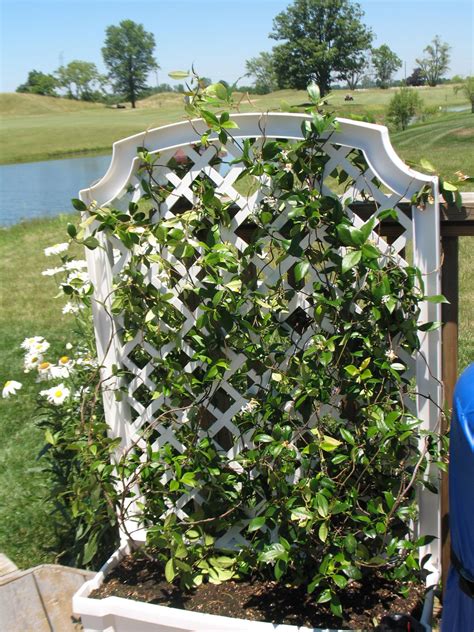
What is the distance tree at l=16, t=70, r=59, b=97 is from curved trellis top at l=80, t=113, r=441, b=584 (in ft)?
288

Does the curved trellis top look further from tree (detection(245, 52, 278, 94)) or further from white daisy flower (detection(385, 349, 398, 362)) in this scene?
tree (detection(245, 52, 278, 94))

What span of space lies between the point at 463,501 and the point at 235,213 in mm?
1234

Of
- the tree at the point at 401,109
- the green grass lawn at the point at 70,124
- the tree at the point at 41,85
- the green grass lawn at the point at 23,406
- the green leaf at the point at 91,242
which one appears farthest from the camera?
the tree at the point at 41,85

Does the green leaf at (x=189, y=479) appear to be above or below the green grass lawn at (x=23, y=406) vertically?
above

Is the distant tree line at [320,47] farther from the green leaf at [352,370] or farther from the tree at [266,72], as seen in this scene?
the green leaf at [352,370]

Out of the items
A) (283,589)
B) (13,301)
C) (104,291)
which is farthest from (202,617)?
(13,301)

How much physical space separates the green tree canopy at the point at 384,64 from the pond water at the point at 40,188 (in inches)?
1097

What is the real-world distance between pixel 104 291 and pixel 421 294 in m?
1.06

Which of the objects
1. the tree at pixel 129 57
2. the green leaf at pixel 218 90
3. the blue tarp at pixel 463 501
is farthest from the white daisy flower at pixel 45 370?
the tree at pixel 129 57

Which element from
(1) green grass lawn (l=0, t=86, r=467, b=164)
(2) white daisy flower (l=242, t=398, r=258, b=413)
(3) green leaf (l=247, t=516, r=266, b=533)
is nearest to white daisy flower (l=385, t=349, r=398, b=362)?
(2) white daisy flower (l=242, t=398, r=258, b=413)

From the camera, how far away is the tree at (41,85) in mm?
82750

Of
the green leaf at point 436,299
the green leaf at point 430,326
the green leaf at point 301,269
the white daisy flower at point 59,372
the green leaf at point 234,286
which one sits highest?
the green leaf at point 301,269

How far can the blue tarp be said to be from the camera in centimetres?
111

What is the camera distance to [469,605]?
117cm
